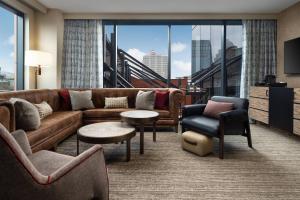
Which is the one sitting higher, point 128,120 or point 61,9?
point 61,9

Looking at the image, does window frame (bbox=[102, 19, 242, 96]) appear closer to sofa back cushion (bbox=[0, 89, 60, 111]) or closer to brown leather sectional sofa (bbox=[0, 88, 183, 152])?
brown leather sectional sofa (bbox=[0, 88, 183, 152])

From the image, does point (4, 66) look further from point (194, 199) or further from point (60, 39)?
point (194, 199)

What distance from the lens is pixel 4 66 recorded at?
13.7 ft

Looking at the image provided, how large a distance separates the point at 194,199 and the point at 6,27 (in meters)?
4.54

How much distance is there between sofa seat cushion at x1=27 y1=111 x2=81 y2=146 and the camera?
7.82ft

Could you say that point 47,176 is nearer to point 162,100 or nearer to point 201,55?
point 162,100

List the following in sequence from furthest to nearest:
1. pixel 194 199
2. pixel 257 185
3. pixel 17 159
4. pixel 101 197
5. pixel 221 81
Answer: pixel 221 81 → pixel 257 185 → pixel 194 199 → pixel 101 197 → pixel 17 159

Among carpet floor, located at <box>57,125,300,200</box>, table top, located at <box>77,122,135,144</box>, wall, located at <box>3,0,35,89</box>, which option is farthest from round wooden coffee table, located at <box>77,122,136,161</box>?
wall, located at <box>3,0,35,89</box>

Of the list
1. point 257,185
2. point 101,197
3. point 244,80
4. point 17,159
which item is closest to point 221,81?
point 244,80

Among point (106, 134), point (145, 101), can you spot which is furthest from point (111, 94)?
point (106, 134)

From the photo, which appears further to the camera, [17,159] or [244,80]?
[244,80]

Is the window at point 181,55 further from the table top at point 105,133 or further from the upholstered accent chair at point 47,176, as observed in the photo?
the upholstered accent chair at point 47,176

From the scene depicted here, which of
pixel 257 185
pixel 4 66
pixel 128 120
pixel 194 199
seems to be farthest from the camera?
pixel 4 66

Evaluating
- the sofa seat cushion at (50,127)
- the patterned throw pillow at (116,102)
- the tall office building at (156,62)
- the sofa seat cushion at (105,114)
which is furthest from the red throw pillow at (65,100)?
the tall office building at (156,62)
